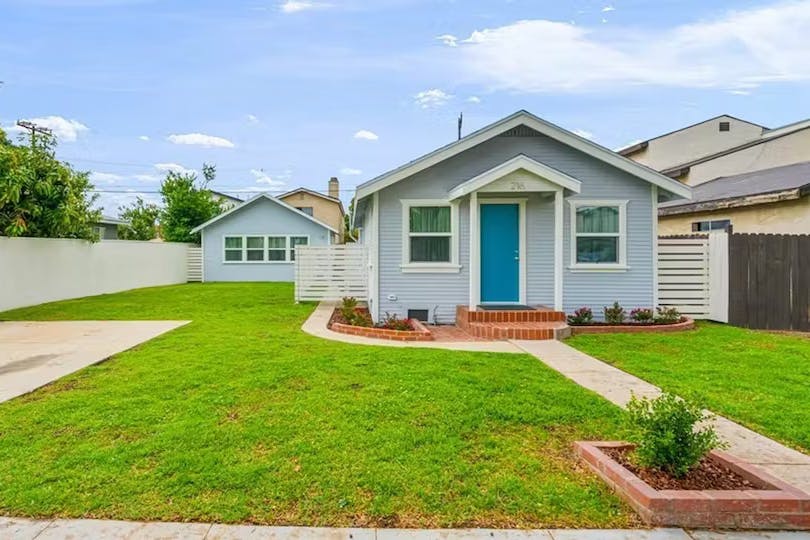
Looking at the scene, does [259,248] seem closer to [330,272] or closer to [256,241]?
[256,241]

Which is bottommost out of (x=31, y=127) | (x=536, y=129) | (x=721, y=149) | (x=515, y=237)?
(x=515, y=237)

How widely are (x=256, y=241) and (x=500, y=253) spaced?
16651 millimetres

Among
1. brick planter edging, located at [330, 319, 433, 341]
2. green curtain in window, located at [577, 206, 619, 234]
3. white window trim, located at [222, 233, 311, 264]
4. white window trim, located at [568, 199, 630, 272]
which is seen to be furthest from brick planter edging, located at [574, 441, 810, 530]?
white window trim, located at [222, 233, 311, 264]

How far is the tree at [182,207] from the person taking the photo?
90.7 feet

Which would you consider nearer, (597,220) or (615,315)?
(615,315)

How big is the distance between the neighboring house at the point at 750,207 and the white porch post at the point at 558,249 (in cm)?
554

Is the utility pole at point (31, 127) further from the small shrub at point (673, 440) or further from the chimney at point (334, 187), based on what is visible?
the chimney at point (334, 187)

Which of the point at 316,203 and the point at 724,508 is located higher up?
the point at 316,203

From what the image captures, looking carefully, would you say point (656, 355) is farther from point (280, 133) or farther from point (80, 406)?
point (280, 133)

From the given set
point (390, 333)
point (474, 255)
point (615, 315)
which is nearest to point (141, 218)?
point (474, 255)

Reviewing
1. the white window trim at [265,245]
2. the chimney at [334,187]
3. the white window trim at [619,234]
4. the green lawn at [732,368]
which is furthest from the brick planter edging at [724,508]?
the chimney at [334,187]

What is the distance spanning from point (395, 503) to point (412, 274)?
7715mm

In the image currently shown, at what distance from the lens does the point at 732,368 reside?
21.6 feet

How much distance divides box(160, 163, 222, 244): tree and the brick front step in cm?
2250
